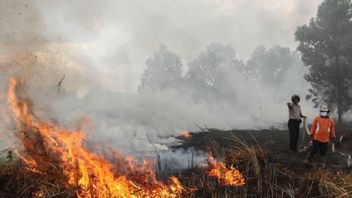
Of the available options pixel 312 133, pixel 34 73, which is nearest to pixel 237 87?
pixel 312 133

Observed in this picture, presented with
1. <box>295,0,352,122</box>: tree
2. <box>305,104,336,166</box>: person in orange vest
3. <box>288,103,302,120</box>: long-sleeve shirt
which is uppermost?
<box>295,0,352,122</box>: tree

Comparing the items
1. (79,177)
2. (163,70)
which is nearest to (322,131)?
(79,177)

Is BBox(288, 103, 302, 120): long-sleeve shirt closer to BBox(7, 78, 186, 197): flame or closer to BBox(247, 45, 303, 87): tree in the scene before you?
BBox(7, 78, 186, 197): flame

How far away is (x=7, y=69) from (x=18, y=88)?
491mm

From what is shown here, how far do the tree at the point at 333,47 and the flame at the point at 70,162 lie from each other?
80.7ft

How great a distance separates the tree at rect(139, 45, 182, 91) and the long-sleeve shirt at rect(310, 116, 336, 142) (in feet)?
172

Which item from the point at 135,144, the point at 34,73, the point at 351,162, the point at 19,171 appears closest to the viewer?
the point at 19,171

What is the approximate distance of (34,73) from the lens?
23.1ft

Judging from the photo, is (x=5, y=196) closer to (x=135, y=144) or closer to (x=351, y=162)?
(x=351, y=162)

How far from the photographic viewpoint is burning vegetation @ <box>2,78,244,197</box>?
5340 mm

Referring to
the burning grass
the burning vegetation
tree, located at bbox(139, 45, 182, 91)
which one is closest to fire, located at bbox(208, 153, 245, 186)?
the burning grass

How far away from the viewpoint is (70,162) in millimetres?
5465

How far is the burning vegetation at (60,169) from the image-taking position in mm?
5340

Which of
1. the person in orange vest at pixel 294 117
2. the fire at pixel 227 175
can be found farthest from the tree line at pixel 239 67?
the fire at pixel 227 175
